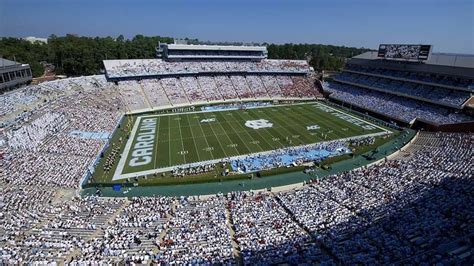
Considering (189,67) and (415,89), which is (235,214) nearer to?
(415,89)

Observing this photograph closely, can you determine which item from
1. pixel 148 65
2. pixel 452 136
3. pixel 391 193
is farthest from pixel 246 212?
pixel 148 65

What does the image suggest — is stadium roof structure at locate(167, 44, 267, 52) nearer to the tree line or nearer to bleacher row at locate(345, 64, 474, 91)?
the tree line

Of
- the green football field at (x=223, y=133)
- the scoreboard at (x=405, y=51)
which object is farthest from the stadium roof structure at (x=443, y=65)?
the green football field at (x=223, y=133)

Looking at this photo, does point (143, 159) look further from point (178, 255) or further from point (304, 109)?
point (304, 109)

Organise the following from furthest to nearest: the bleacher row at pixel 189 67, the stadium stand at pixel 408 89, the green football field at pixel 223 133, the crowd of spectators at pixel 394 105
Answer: the bleacher row at pixel 189 67
the stadium stand at pixel 408 89
the crowd of spectators at pixel 394 105
the green football field at pixel 223 133

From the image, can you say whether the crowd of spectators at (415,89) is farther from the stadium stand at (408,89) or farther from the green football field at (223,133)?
the green football field at (223,133)

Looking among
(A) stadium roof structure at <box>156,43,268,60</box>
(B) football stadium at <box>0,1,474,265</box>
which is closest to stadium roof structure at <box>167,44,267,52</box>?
(A) stadium roof structure at <box>156,43,268,60</box>

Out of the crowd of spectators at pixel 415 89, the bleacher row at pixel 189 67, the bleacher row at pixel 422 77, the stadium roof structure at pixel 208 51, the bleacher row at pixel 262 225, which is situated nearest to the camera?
the bleacher row at pixel 262 225
